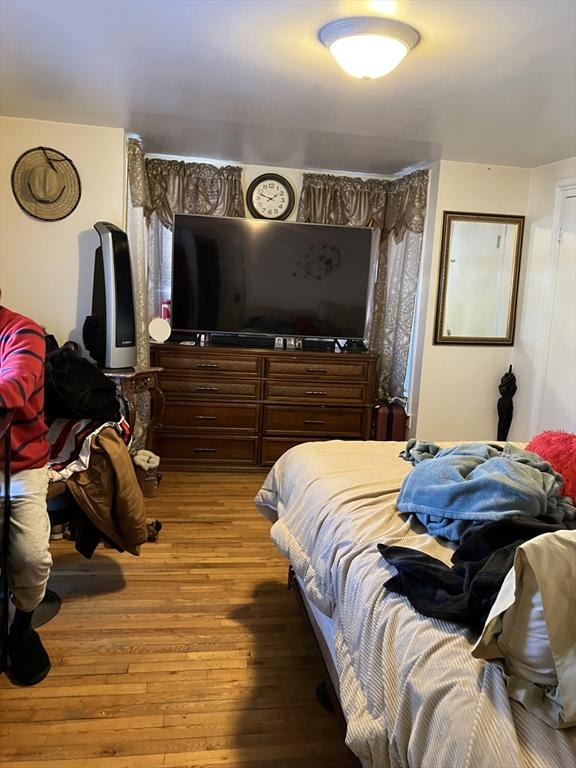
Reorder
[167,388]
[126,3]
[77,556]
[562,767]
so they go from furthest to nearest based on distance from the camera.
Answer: [167,388]
[77,556]
[126,3]
[562,767]

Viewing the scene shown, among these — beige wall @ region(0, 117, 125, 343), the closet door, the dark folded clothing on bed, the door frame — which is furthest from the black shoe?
the door frame

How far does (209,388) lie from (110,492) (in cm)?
195

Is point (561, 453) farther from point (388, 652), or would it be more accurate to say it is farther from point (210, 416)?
point (210, 416)

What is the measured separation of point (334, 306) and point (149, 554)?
2505mm

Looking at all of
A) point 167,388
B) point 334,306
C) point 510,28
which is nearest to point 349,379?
point 334,306

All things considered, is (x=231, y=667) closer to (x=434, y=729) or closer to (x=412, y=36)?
(x=434, y=729)

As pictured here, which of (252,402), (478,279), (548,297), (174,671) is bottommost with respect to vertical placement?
(174,671)

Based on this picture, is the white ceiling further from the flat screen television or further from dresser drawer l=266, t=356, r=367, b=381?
dresser drawer l=266, t=356, r=367, b=381

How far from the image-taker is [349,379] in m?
4.61

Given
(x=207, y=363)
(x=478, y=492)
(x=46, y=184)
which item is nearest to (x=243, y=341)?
(x=207, y=363)

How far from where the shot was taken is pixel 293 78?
2.72 meters

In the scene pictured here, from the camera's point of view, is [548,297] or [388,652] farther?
[548,297]

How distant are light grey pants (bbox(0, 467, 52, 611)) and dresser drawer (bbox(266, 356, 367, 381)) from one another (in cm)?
259

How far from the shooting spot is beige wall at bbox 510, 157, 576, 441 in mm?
4141
